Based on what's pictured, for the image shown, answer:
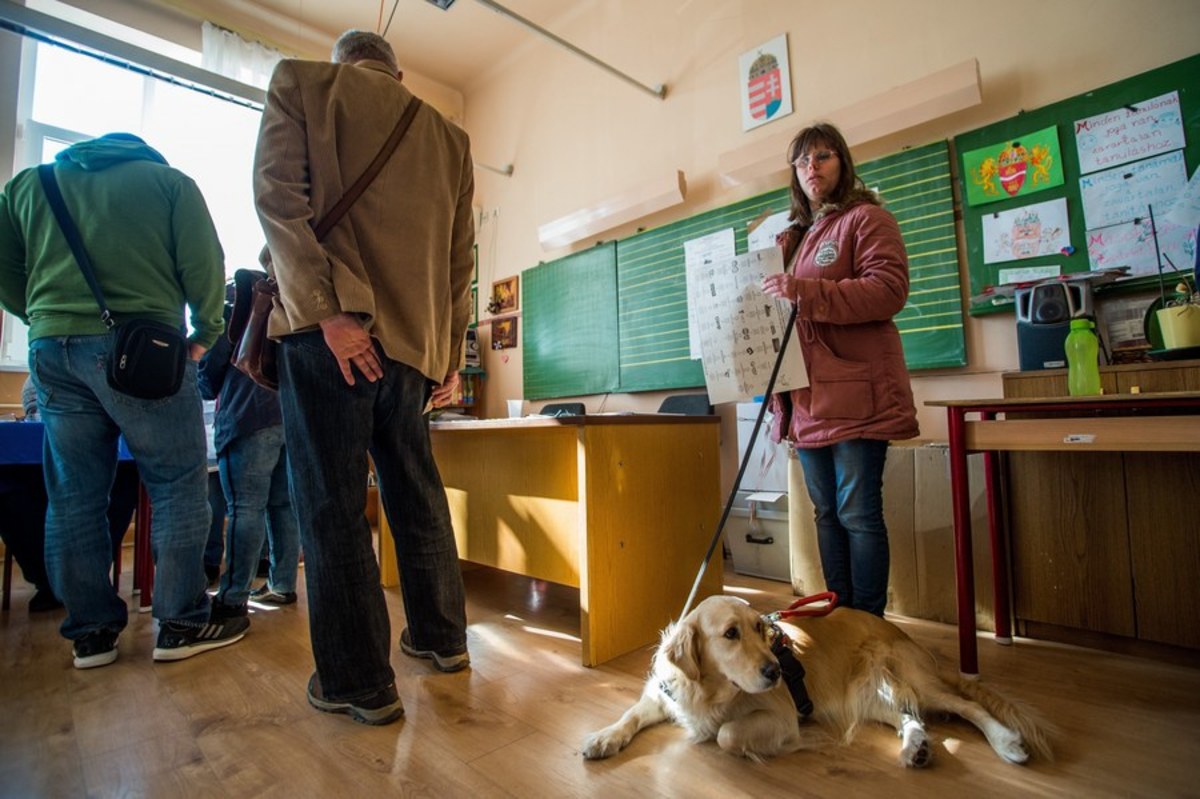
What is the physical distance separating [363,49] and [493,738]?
153 centimetres

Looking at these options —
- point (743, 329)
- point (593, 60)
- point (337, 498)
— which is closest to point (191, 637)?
point (337, 498)

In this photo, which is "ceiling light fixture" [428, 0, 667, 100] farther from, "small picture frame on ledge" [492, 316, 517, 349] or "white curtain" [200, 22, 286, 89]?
"small picture frame on ledge" [492, 316, 517, 349]

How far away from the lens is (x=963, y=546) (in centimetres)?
138

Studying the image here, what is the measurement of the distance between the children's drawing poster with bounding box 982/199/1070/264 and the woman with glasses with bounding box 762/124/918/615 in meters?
1.01

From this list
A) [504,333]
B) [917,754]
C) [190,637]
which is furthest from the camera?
[504,333]

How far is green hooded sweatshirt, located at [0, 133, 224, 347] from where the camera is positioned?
1485 mm

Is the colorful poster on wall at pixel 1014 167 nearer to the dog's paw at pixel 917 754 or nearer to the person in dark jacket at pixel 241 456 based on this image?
the dog's paw at pixel 917 754

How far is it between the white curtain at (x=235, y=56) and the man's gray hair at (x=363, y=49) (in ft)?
9.89

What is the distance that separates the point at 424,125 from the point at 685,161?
231 cm

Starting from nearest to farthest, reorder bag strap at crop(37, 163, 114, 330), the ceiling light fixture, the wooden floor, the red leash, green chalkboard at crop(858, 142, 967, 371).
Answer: the wooden floor < the red leash < bag strap at crop(37, 163, 114, 330) < green chalkboard at crop(858, 142, 967, 371) < the ceiling light fixture

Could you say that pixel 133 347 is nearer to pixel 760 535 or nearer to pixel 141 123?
pixel 760 535

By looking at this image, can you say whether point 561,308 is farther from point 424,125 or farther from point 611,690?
point 611,690

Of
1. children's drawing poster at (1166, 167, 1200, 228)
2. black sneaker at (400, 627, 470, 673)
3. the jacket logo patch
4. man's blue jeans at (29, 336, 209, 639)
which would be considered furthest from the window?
children's drawing poster at (1166, 167, 1200, 228)

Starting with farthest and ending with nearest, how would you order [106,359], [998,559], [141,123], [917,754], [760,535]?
[141,123] < [760,535] < [998,559] < [106,359] < [917,754]
